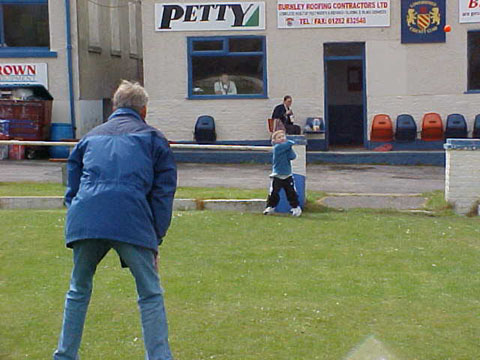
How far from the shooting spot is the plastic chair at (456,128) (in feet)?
72.1

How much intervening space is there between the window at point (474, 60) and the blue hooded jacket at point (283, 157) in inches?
416

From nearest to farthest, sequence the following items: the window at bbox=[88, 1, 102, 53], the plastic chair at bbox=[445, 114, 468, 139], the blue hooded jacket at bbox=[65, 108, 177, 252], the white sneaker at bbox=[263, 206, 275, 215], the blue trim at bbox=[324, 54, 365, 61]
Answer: the blue hooded jacket at bbox=[65, 108, 177, 252] < the white sneaker at bbox=[263, 206, 275, 215] < the plastic chair at bbox=[445, 114, 468, 139] < the blue trim at bbox=[324, 54, 365, 61] < the window at bbox=[88, 1, 102, 53]

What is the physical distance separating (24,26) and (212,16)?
16.7 feet

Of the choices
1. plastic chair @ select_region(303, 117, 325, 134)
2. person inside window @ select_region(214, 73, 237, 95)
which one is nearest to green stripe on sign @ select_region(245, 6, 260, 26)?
person inside window @ select_region(214, 73, 237, 95)

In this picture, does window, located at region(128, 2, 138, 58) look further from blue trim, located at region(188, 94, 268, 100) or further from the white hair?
the white hair

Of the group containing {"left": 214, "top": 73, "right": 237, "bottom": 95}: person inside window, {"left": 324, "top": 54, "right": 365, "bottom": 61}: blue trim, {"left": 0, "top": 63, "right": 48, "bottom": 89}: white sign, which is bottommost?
{"left": 214, "top": 73, "right": 237, "bottom": 95}: person inside window

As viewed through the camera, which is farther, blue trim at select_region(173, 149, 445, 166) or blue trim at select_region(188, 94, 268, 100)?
blue trim at select_region(188, 94, 268, 100)

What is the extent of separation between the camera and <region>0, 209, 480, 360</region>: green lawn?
6.77 meters

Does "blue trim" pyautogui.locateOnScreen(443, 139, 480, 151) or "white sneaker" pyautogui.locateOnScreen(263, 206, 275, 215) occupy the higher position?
"blue trim" pyautogui.locateOnScreen(443, 139, 480, 151)

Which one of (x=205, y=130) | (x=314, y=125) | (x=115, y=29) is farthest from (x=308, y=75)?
(x=115, y=29)

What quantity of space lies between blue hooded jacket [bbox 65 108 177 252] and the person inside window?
1681 cm

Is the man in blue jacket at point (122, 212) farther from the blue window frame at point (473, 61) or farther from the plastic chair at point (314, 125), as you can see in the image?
the blue window frame at point (473, 61)

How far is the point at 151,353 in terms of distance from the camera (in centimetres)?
582

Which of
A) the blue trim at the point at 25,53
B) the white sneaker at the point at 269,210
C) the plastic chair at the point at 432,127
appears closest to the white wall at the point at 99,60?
the blue trim at the point at 25,53
